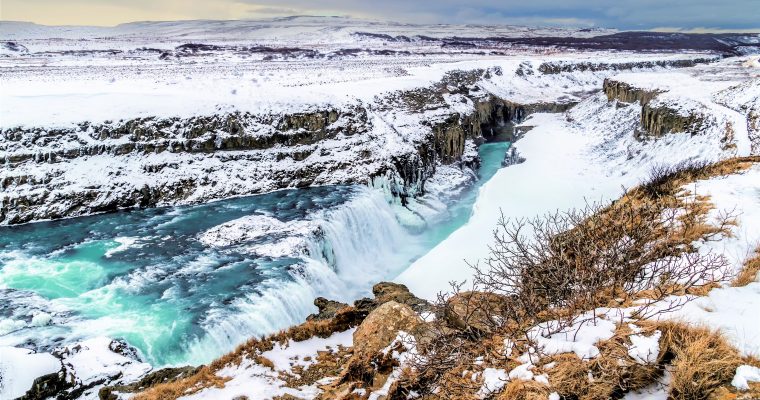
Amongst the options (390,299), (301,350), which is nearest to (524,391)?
(301,350)

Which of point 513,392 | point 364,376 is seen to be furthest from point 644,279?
point 364,376

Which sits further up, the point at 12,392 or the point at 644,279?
the point at 644,279

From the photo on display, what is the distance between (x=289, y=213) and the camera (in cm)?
2600

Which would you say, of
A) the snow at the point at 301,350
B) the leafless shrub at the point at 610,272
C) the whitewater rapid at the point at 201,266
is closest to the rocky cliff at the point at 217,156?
the whitewater rapid at the point at 201,266

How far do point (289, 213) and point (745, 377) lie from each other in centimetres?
2367

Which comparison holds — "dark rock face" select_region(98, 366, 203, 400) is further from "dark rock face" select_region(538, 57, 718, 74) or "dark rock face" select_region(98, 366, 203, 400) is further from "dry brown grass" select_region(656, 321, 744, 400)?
"dark rock face" select_region(538, 57, 718, 74)

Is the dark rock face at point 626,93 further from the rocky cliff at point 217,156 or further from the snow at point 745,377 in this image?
the snow at point 745,377

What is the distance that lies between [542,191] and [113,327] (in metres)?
25.5

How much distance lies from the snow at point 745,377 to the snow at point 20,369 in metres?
12.6

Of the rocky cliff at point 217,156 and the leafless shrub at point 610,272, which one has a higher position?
the leafless shrub at point 610,272

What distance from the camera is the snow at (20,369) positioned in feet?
32.8

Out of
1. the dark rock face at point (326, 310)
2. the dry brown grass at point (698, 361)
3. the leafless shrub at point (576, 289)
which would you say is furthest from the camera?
the dark rock face at point (326, 310)

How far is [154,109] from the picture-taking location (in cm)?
3152

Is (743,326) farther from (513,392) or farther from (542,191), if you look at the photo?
(542,191)
